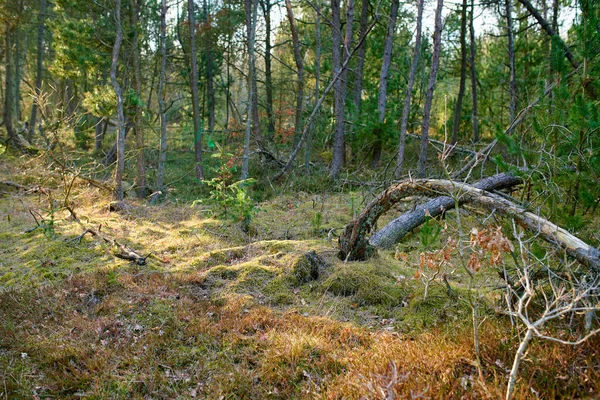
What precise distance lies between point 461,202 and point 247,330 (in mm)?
2633

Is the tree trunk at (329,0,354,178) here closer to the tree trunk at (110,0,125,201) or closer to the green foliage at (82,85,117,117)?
the tree trunk at (110,0,125,201)

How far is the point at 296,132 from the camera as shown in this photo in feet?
48.8

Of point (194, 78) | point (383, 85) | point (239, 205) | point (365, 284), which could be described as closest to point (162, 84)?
point (194, 78)

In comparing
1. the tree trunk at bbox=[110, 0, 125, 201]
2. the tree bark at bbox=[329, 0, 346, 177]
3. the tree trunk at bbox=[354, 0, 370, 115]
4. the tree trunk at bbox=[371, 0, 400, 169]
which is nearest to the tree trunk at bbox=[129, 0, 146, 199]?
the tree trunk at bbox=[110, 0, 125, 201]

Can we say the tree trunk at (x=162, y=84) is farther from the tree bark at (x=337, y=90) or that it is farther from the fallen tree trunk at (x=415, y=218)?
the fallen tree trunk at (x=415, y=218)

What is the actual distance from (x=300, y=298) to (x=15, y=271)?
4134mm

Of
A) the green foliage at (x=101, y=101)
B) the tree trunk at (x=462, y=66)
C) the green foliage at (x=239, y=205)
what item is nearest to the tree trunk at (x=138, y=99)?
the green foliage at (x=101, y=101)

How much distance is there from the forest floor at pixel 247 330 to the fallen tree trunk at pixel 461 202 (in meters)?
0.28

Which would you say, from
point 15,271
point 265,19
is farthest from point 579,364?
point 265,19

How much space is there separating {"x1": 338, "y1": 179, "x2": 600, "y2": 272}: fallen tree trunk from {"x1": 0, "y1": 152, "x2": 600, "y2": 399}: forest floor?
0.93 feet

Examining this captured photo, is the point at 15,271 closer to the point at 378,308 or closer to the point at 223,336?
the point at 223,336

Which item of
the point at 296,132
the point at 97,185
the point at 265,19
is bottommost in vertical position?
the point at 97,185

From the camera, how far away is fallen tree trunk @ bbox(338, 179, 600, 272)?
3326 mm

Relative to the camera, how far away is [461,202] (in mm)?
4465
